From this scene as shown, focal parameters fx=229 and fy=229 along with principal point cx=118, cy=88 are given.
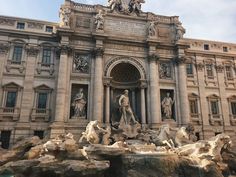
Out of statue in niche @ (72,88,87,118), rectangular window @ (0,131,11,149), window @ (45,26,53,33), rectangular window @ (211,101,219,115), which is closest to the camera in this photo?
rectangular window @ (0,131,11,149)

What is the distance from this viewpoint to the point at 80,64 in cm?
2284

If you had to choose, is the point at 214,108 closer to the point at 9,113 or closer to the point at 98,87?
the point at 98,87

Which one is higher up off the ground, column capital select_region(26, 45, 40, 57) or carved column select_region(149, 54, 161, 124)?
column capital select_region(26, 45, 40, 57)

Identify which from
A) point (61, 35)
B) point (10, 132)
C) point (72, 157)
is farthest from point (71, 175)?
point (61, 35)

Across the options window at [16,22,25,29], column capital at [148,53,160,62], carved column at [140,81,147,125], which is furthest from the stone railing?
carved column at [140,81,147,125]

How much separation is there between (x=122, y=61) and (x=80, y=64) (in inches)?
171

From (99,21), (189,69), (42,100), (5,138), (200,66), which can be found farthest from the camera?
(200,66)

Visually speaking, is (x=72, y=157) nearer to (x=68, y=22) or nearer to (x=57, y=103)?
(x=57, y=103)

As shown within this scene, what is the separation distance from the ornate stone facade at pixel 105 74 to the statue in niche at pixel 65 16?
0.32 feet

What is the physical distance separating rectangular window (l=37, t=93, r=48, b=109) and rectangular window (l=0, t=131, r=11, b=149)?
136 inches

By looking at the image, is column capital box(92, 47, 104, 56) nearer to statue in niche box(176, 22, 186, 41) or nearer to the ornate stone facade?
the ornate stone facade

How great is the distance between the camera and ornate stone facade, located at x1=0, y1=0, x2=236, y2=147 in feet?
68.9

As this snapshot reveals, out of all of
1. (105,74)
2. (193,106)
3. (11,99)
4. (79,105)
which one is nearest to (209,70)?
(193,106)

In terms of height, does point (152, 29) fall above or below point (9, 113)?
above
